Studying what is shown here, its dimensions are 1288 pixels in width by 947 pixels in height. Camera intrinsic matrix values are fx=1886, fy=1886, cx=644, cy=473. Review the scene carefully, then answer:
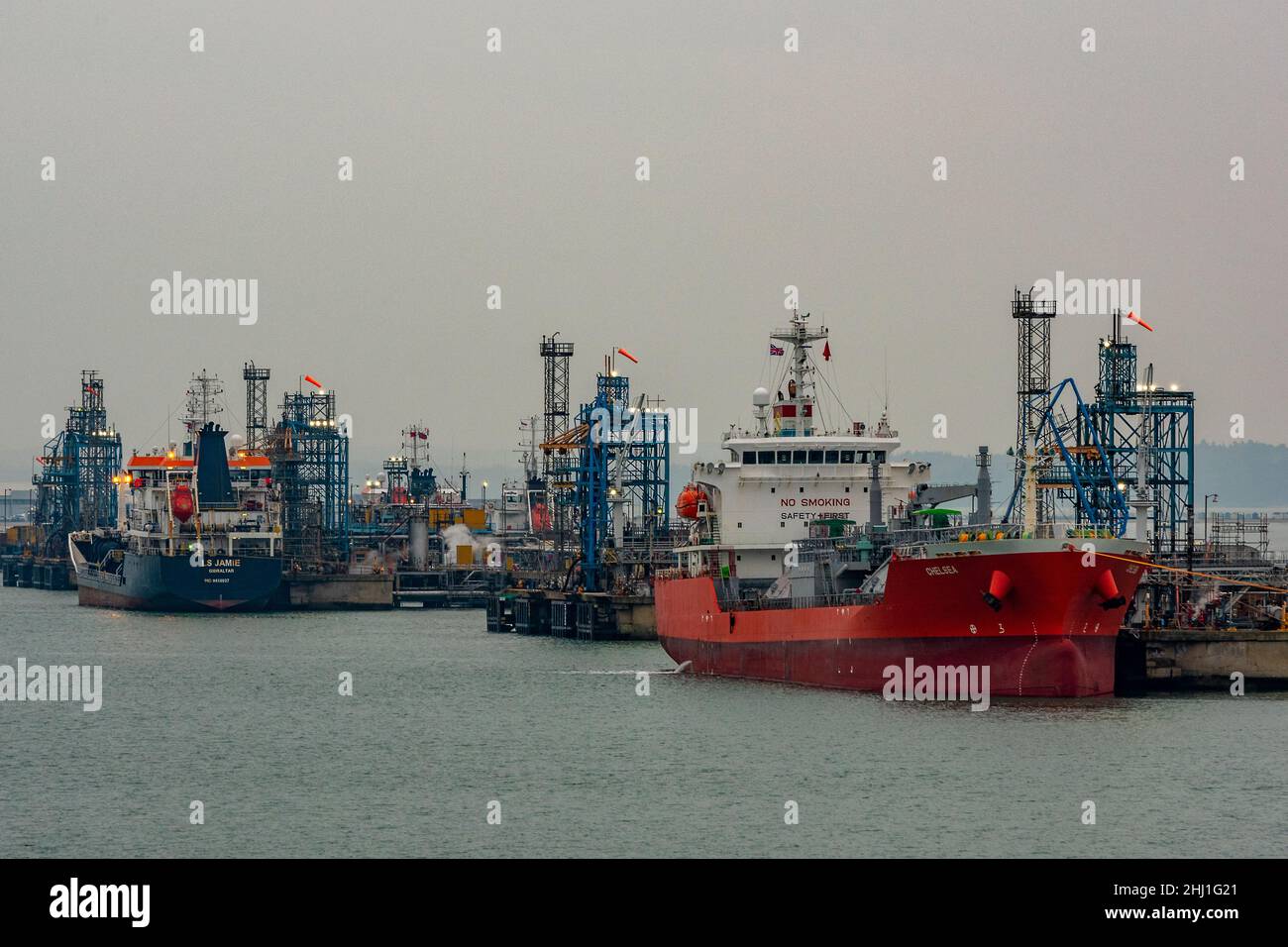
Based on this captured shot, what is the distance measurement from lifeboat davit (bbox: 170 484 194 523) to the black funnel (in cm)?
161

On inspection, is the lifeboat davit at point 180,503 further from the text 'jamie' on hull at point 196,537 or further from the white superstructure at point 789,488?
the white superstructure at point 789,488

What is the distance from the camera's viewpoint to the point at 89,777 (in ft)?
148

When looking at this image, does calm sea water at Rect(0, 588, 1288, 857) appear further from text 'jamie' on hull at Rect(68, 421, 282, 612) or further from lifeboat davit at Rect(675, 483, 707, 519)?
text 'jamie' on hull at Rect(68, 421, 282, 612)

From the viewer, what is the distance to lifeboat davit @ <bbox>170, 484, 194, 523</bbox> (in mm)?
125188

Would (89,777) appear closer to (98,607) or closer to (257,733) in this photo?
(257,733)

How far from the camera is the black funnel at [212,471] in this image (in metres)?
128

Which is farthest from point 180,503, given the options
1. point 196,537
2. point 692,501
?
point 692,501

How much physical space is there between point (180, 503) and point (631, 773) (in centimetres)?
8663

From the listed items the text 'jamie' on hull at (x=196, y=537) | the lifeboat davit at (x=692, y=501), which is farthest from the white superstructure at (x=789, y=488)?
the text 'jamie' on hull at (x=196, y=537)

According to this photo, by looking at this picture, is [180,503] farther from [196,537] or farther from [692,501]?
[692,501]

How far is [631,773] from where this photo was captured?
146 feet

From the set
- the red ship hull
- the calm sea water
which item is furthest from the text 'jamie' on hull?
the red ship hull

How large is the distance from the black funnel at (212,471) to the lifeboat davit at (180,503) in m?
1.61
